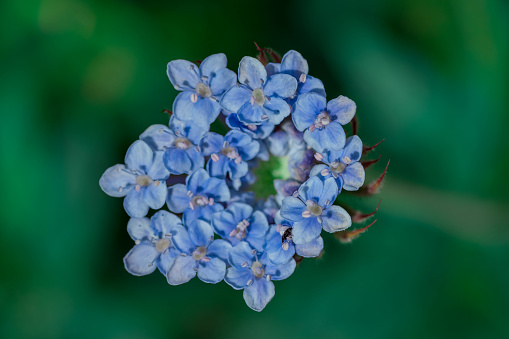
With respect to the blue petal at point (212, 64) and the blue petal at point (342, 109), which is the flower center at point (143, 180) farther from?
the blue petal at point (342, 109)

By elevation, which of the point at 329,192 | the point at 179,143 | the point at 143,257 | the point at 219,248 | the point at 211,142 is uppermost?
the point at 329,192

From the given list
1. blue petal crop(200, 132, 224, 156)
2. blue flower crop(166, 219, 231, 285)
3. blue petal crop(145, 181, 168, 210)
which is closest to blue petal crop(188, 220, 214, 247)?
blue flower crop(166, 219, 231, 285)

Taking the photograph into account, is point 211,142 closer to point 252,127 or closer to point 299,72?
point 252,127

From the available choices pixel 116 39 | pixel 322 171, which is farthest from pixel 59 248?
pixel 322 171

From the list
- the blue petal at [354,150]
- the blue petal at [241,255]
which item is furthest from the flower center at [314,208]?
the blue petal at [241,255]

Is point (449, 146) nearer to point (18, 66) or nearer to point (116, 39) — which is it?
point (116, 39)

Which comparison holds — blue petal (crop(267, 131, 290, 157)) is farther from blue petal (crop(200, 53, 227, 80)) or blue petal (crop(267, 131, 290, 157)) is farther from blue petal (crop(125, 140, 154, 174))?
blue petal (crop(125, 140, 154, 174))

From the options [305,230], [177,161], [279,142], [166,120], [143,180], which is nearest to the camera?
[305,230]

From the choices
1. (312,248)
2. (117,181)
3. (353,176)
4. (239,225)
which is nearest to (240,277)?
(239,225)
